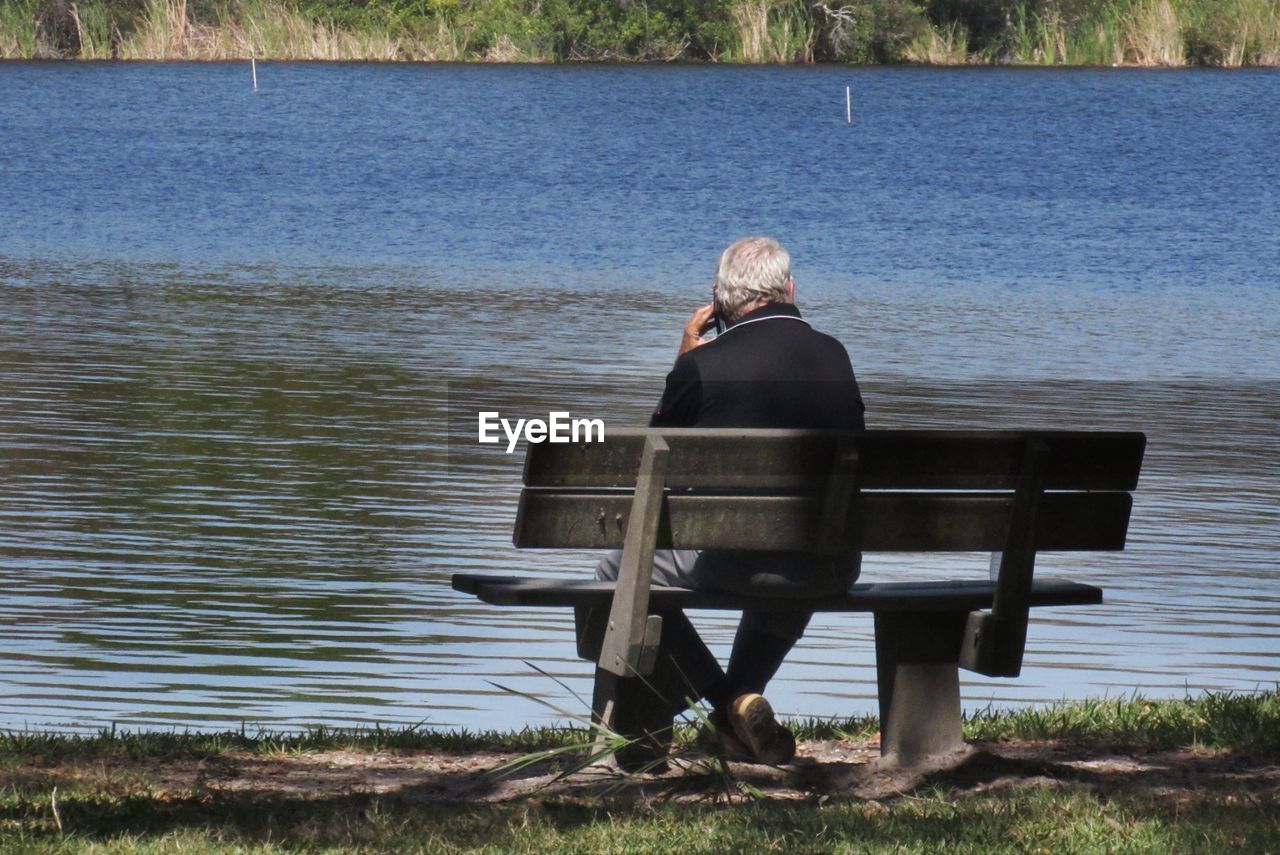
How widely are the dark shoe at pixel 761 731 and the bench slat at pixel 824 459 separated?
55 centimetres

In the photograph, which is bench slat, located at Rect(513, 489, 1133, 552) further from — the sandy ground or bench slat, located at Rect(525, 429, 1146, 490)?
the sandy ground

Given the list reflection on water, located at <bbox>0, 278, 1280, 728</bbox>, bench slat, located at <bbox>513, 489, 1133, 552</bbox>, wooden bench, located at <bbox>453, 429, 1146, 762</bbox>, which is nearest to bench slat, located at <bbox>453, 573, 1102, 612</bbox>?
wooden bench, located at <bbox>453, 429, 1146, 762</bbox>

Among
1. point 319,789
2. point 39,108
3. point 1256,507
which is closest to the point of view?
point 319,789

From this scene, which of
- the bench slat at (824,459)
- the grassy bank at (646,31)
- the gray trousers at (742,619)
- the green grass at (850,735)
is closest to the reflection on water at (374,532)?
the green grass at (850,735)

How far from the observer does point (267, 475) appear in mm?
9727

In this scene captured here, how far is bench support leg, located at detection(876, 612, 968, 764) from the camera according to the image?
4758mm

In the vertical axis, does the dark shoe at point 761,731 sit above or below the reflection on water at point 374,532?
above

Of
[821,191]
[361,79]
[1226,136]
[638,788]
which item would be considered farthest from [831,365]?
[361,79]

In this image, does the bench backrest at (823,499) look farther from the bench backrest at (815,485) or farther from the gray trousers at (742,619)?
the gray trousers at (742,619)

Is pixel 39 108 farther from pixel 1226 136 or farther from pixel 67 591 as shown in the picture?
pixel 67 591

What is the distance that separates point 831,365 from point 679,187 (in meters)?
29.4

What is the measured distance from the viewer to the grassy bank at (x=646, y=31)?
59594 millimetres

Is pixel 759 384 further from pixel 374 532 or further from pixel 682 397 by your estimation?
pixel 374 532

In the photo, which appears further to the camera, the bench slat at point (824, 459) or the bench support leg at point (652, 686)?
the bench support leg at point (652, 686)
